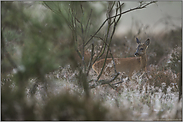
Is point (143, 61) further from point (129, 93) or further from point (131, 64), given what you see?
point (129, 93)

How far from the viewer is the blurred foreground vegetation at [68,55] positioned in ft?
7.05

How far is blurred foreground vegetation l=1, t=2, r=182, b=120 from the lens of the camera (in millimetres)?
2148

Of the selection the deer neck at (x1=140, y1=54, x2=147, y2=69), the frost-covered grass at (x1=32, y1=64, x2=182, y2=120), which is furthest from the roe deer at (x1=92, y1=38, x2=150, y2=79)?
the frost-covered grass at (x1=32, y1=64, x2=182, y2=120)

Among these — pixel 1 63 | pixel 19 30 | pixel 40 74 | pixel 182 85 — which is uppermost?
pixel 19 30

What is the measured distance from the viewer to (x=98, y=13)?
259 centimetres

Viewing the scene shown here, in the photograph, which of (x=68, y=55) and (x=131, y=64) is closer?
(x=68, y=55)

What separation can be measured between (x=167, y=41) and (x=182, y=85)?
896 millimetres

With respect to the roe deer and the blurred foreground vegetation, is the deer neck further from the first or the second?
the blurred foreground vegetation

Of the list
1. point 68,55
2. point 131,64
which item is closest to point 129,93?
point 131,64

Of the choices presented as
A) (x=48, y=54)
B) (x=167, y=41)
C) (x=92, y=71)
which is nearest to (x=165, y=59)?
(x=167, y=41)

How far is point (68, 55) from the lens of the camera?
2.41m

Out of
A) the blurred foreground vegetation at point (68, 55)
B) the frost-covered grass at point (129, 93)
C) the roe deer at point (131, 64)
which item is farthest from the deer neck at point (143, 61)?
the frost-covered grass at point (129, 93)

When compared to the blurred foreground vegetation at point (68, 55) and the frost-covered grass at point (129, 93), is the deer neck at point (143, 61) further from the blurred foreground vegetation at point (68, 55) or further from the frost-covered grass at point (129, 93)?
the frost-covered grass at point (129, 93)

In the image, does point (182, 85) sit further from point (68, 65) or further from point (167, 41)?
point (68, 65)
